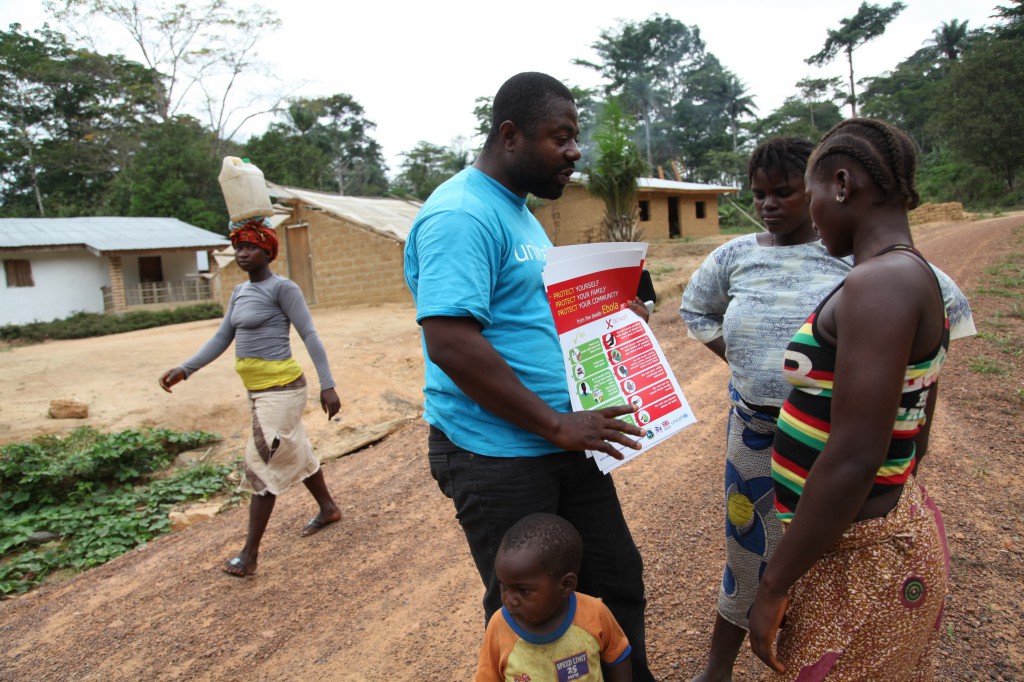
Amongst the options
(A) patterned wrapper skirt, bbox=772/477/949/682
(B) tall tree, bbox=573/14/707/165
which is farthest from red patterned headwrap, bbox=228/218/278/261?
(B) tall tree, bbox=573/14/707/165

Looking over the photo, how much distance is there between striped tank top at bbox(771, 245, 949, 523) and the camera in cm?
125

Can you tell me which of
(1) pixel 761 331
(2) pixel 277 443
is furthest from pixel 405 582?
(1) pixel 761 331

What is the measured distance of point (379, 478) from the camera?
17.1ft

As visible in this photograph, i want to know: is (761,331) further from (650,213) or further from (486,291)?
(650,213)

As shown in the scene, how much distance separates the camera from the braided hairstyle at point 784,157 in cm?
206

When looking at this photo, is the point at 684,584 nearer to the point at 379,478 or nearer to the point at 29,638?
the point at 379,478

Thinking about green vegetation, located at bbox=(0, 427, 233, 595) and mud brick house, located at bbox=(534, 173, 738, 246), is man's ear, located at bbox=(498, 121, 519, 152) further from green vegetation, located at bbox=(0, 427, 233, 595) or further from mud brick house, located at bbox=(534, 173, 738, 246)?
mud brick house, located at bbox=(534, 173, 738, 246)

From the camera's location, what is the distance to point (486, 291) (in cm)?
159

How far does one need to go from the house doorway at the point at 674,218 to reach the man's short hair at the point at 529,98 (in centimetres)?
2440

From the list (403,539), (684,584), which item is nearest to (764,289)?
(684,584)

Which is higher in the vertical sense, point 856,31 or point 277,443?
point 856,31

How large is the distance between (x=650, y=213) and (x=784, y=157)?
22.4 meters

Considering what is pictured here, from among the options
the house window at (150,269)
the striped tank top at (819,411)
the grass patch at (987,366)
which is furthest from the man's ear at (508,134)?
the house window at (150,269)

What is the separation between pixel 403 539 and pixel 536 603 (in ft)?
8.27
